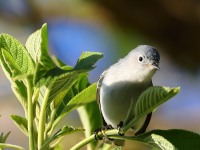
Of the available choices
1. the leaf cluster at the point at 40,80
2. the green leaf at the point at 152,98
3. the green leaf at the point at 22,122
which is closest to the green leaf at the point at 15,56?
the leaf cluster at the point at 40,80

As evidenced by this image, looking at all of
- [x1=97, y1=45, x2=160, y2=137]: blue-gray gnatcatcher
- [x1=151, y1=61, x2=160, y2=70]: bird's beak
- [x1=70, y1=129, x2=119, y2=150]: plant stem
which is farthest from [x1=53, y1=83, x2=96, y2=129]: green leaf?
[x1=151, y1=61, x2=160, y2=70]: bird's beak

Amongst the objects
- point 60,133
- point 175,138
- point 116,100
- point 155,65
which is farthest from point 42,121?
point 155,65

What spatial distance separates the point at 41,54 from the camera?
94 centimetres

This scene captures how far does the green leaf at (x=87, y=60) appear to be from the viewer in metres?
0.93

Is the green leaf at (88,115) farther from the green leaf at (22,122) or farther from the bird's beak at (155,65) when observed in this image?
the bird's beak at (155,65)

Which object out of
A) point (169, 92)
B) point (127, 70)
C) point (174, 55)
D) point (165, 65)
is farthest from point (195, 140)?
point (165, 65)

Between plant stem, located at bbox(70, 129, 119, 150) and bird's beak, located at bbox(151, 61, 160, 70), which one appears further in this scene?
bird's beak, located at bbox(151, 61, 160, 70)

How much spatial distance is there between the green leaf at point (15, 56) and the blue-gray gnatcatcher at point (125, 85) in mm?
757

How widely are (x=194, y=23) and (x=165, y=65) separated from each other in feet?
1.67

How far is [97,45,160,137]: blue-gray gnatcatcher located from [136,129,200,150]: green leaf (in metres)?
0.65

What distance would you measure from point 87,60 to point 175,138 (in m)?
0.25

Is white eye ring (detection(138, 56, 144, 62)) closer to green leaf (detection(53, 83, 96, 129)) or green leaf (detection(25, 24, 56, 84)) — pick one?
green leaf (detection(53, 83, 96, 129))

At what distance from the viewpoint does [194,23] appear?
3219mm

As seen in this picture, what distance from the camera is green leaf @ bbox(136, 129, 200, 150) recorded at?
1.02 meters
